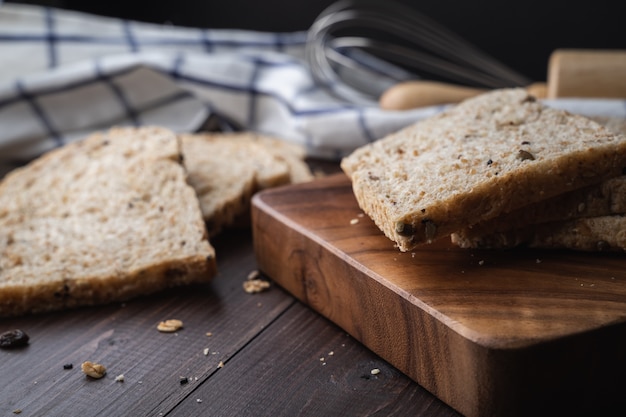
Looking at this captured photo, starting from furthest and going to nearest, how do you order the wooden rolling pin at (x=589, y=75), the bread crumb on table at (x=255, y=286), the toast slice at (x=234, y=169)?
the wooden rolling pin at (x=589, y=75), the toast slice at (x=234, y=169), the bread crumb on table at (x=255, y=286)

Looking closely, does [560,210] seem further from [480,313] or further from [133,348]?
[133,348]

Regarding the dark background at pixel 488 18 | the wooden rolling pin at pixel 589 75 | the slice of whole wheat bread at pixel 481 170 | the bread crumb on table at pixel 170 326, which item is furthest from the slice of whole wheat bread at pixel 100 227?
the dark background at pixel 488 18

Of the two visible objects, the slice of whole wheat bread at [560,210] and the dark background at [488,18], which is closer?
the slice of whole wheat bread at [560,210]

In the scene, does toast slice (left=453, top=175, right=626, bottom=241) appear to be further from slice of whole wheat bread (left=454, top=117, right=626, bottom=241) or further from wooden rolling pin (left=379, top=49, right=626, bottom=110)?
wooden rolling pin (left=379, top=49, right=626, bottom=110)

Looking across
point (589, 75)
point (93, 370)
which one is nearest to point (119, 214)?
point (93, 370)

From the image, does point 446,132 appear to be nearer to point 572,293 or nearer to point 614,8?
point 572,293

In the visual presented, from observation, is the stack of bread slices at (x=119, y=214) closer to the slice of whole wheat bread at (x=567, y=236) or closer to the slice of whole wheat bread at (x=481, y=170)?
the slice of whole wheat bread at (x=481, y=170)

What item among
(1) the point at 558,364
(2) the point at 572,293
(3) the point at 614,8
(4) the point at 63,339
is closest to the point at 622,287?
(2) the point at 572,293

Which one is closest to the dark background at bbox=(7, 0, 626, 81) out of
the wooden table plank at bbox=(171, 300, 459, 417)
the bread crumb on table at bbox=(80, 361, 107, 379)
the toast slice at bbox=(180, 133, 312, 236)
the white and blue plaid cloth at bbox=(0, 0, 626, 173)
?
the white and blue plaid cloth at bbox=(0, 0, 626, 173)
